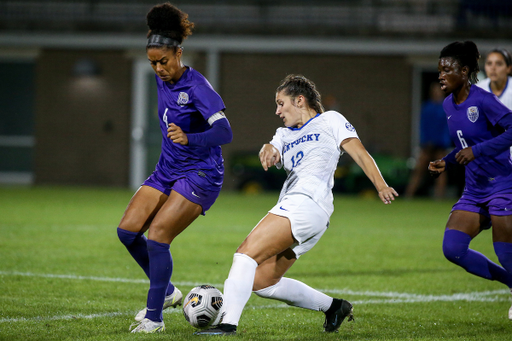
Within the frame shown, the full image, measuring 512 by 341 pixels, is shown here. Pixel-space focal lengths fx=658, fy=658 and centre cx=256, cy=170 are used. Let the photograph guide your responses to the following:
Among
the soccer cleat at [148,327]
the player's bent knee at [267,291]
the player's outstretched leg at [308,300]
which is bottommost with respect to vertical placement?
the soccer cleat at [148,327]

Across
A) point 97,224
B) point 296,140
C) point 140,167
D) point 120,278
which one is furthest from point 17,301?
point 140,167

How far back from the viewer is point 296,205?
13.4 feet

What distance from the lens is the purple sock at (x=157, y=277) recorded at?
4375 mm

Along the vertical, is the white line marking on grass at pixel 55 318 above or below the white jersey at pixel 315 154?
below

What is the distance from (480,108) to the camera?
4.80 m

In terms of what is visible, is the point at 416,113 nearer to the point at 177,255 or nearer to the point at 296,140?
the point at 177,255

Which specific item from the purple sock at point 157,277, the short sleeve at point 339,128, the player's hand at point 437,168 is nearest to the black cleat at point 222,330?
the purple sock at point 157,277

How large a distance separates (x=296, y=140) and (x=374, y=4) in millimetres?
15968

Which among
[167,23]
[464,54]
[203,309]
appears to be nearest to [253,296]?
[203,309]

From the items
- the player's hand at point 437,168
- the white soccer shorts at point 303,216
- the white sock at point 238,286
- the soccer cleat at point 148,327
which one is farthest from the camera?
the player's hand at point 437,168

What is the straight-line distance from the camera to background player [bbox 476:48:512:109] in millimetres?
5707

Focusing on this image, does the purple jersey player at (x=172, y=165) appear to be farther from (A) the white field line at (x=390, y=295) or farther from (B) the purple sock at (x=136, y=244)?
(A) the white field line at (x=390, y=295)

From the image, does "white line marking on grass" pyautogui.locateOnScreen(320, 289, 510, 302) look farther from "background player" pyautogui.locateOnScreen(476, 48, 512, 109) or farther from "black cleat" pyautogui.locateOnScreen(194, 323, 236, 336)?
"black cleat" pyautogui.locateOnScreen(194, 323, 236, 336)

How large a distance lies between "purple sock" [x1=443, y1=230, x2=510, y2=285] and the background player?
5.06 ft
